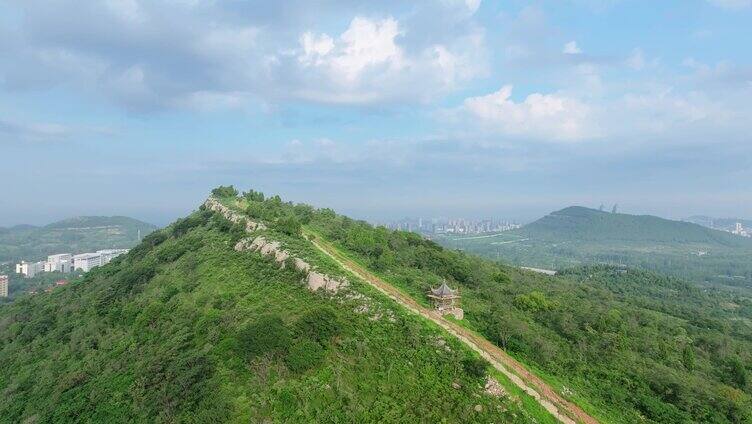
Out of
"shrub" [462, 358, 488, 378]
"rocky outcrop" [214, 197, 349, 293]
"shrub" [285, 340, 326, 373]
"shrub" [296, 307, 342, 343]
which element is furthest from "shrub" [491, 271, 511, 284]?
"shrub" [285, 340, 326, 373]

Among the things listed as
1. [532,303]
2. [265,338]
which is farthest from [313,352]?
[532,303]

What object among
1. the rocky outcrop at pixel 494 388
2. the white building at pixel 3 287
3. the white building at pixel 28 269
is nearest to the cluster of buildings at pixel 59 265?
the white building at pixel 28 269

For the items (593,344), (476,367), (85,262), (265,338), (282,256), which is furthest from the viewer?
(85,262)

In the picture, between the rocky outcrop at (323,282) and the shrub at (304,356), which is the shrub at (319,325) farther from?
the rocky outcrop at (323,282)

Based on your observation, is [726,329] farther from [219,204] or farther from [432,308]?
[219,204]

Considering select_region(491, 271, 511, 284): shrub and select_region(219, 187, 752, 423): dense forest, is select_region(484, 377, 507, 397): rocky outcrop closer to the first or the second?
select_region(219, 187, 752, 423): dense forest

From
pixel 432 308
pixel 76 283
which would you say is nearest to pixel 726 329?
pixel 432 308

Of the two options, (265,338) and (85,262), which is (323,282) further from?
(85,262)

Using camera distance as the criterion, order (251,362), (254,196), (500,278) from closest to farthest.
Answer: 1. (251,362)
2. (500,278)
3. (254,196)
